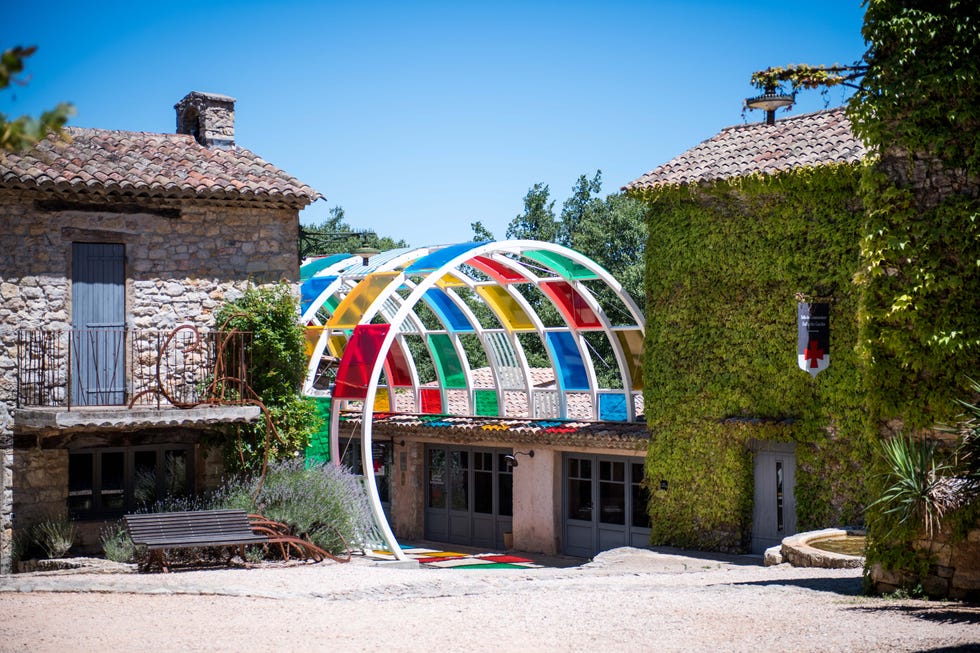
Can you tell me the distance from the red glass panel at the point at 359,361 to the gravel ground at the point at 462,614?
5.18 m

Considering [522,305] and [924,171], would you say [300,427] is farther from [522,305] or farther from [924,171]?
[924,171]

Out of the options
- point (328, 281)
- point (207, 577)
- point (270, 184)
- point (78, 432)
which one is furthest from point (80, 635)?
point (328, 281)

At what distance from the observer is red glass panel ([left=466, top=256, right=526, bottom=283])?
21891mm

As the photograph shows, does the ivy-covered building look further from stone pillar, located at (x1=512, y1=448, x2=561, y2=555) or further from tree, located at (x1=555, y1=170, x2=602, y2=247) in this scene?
tree, located at (x1=555, y1=170, x2=602, y2=247)

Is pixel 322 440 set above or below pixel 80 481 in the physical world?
above

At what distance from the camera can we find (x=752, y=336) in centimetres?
1823

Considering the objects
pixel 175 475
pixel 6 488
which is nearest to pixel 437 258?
pixel 175 475

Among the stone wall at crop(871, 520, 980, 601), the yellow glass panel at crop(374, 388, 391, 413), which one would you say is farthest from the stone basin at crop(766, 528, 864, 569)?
the yellow glass panel at crop(374, 388, 391, 413)

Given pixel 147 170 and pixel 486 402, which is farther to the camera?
pixel 486 402

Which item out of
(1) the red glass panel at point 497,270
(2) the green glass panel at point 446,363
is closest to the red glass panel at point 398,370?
(2) the green glass panel at point 446,363

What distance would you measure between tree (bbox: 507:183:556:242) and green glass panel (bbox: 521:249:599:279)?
2714 cm

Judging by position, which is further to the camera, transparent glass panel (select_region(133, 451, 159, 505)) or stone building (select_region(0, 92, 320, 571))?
transparent glass panel (select_region(133, 451, 159, 505))

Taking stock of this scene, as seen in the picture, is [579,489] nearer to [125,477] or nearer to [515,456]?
[515,456]

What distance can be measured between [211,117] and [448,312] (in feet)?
24.2
